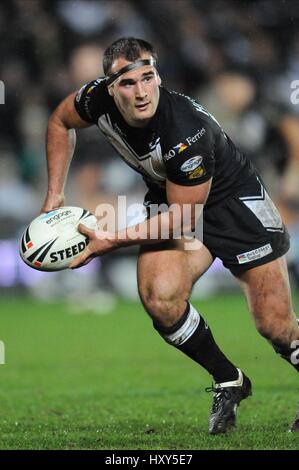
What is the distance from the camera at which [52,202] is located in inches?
221

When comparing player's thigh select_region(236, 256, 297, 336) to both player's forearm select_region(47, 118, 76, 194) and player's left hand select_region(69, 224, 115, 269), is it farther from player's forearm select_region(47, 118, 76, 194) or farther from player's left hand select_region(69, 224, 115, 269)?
player's forearm select_region(47, 118, 76, 194)

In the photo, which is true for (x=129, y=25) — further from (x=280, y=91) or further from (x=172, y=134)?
(x=172, y=134)

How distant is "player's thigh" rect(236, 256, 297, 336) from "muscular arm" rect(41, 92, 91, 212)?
1.23 metres

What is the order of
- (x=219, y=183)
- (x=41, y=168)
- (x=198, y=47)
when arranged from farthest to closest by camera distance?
(x=198, y=47) → (x=41, y=168) → (x=219, y=183)

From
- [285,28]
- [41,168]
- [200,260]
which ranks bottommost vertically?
[200,260]

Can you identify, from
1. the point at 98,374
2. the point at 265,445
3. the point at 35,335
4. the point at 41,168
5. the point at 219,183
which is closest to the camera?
the point at 265,445

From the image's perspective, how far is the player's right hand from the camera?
5.58 metres

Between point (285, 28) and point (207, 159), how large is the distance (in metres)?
11.0

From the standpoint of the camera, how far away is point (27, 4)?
50.4 feet

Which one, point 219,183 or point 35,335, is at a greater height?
point 219,183

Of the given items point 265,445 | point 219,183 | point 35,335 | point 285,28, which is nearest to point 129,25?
point 285,28

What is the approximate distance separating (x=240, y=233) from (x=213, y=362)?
746mm
